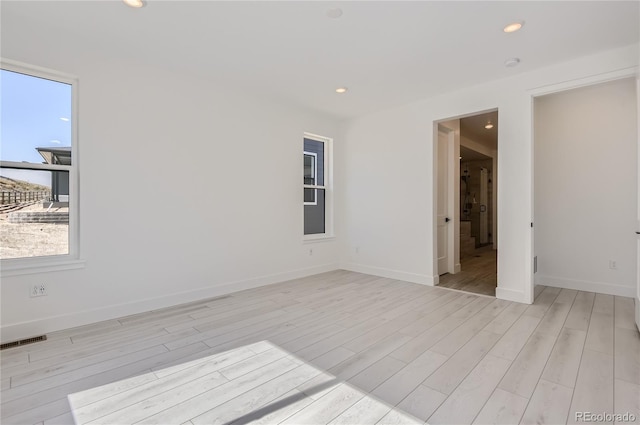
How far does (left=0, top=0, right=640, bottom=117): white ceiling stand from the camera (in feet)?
7.80

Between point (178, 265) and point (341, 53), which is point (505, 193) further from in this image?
point (178, 265)

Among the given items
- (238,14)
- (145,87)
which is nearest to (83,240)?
(145,87)

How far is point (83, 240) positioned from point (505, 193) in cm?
459

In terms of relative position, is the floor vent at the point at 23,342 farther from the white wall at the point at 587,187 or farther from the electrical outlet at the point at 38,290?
the white wall at the point at 587,187

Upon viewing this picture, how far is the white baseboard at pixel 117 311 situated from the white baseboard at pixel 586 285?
12.5ft

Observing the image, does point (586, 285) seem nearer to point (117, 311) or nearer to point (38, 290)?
point (117, 311)

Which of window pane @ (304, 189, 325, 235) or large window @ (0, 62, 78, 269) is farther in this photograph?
Answer: window pane @ (304, 189, 325, 235)

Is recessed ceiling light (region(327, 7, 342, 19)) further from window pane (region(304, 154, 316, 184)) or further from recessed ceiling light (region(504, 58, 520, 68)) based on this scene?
window pane (region(304, 154, 316, 184))

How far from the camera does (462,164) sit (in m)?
9.17

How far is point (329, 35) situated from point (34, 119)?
9.03ft

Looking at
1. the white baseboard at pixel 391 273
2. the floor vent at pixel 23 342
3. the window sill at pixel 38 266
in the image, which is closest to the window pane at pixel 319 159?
the white baseboard at pixel 391 273

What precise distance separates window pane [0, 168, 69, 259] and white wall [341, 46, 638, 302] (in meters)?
3.88

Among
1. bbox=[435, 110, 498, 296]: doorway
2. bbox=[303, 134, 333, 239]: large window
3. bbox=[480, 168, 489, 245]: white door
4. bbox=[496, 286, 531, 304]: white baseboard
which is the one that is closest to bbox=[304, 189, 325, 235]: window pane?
bbox=[303, 134, 333, 239]: large window

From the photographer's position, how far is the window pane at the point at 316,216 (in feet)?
16.9
